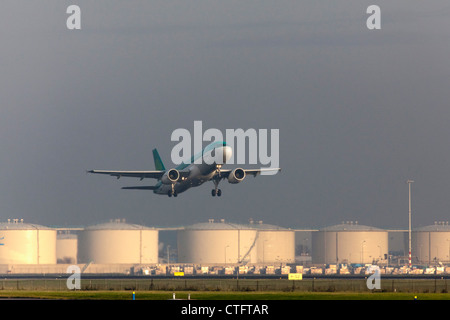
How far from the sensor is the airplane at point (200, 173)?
332ft

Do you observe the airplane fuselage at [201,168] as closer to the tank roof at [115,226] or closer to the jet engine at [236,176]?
the jet engine at [236,176]

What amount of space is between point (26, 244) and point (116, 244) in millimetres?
20874

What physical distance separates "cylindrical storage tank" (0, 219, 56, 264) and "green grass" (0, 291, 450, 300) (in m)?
A: 107

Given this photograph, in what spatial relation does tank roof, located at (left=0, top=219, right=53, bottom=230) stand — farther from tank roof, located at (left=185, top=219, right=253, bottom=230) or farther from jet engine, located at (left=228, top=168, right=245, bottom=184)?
jet engine, located at (left=228, top=168, right=245, bottom=184)

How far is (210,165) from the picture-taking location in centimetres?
10312

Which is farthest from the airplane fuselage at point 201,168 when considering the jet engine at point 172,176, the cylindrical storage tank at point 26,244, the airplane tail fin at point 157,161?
the cylindrical storage tank at point 26,244

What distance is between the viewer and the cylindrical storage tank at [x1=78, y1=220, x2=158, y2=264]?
618ft

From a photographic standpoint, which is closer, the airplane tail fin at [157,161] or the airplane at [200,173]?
the airplane at [200,173]

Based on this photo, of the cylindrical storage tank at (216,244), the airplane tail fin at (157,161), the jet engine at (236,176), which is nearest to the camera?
the jet engine at (236,176)

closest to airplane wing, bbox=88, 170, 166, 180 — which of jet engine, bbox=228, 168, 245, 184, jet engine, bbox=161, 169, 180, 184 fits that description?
jet engine, bbox=161, 169, 180, 184

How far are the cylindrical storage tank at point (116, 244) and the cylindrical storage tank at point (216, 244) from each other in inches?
329

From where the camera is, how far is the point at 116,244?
19038cm
